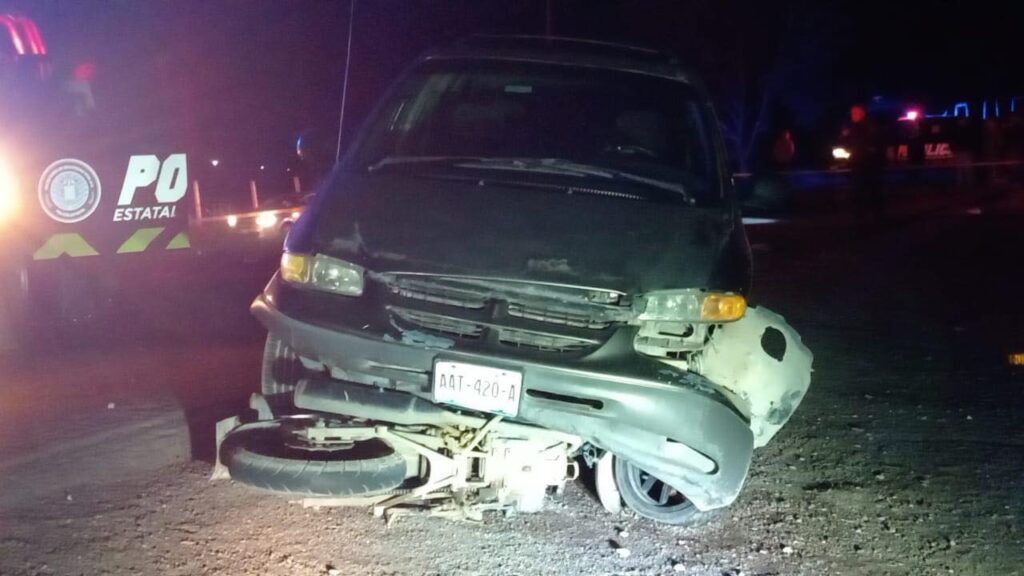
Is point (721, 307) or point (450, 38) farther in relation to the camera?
point (450, 38)

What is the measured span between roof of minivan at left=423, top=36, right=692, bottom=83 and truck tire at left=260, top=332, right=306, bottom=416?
6.26ft

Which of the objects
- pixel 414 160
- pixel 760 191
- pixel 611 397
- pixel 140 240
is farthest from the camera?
pixel 140 240

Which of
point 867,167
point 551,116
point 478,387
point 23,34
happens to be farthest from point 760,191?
point 867,167

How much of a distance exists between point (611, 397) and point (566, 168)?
5.37 ft

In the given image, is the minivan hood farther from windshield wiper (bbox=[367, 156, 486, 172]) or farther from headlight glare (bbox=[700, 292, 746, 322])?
windshield wiper (bbox=[367, 156, 486, 172])

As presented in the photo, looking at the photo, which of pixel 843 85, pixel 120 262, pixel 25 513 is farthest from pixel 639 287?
pixel 843 85

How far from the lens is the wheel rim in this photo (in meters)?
4.60

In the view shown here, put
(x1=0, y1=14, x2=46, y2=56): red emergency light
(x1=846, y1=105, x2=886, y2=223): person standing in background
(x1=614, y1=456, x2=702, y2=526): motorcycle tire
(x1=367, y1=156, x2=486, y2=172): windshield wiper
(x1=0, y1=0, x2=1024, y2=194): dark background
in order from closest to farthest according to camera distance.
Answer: (x1=614, y1=456, x2=702, y2=526): motorcycle tire, (x1=367, y1=156, x2=486, y2=172): windshield wiper, (x1=0, y1=14, x2=46, y2=56): red emergency light, (x1=0, y1=0, x2=1024, y2=194): dark background, (x1=846, y1=105, x2=886, y2=223): person standing in background

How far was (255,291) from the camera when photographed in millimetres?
9875

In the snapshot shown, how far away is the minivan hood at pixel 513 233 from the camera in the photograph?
4105mm

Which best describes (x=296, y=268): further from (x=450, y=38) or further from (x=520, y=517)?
(x=450, y=38)

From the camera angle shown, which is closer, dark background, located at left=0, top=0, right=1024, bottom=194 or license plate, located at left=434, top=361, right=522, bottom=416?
license plate, located at left=434, top=361, right=522, bottom=416

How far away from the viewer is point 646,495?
4617 mm

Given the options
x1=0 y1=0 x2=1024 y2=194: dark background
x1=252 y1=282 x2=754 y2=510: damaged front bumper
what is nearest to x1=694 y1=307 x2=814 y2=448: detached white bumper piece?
x1=252 y1=282 x2=754 y2=510: damaged front bumper
